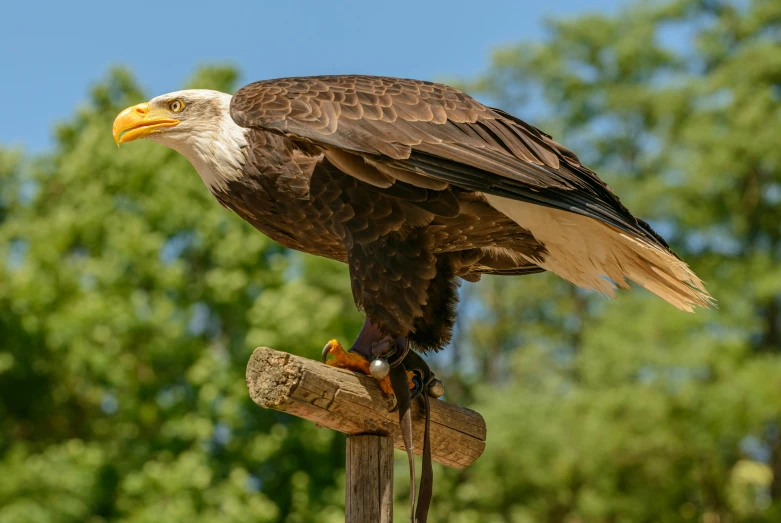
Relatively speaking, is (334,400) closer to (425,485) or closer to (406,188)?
(425,485)

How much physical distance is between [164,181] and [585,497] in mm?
7562

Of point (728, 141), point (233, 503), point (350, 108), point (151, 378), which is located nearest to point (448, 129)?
point (350, 108)

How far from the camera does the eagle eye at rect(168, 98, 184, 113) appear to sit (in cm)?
367

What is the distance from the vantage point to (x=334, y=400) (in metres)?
3.38

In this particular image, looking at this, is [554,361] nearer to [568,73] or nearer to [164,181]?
[568,73]

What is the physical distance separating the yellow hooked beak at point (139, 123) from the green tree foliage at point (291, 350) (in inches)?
286

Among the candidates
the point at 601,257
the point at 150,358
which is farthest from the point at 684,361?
the point at 601,257

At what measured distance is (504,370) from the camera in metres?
20.1

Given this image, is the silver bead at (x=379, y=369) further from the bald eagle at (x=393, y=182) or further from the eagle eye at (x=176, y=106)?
the eagle eye at (x=176, y=106)

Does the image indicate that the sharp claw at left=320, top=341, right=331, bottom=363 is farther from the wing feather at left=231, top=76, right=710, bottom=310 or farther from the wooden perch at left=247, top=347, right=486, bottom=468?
the wing feather at left=231, top=76, right=710, bottom=310

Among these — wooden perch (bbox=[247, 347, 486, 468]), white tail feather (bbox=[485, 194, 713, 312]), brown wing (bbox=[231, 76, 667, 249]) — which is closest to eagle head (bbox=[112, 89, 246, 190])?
brown wing (bbox=[231, 76, 667, 249])

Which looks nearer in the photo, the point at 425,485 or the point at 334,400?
the point at 334,400

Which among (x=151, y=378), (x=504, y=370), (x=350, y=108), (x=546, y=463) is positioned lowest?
(x=350, y=108)

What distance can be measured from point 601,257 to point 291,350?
26.5 feet
